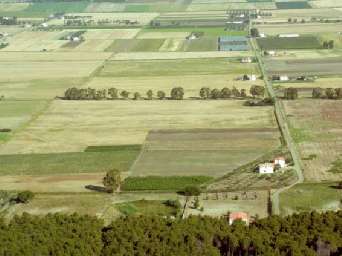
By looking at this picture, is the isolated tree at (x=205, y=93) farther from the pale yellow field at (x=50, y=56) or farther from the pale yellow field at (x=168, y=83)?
the pale yellow field at (x=50, y=56)

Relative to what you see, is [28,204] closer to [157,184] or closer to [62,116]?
[157,184]

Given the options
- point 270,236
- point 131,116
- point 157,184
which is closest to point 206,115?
point 131,116

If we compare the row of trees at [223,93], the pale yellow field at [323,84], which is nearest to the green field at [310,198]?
the row of trees at [223,93]

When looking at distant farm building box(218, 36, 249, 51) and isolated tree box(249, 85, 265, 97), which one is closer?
isolated tree box(249, 85, 265, 97)

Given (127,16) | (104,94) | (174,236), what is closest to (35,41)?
(127,16)

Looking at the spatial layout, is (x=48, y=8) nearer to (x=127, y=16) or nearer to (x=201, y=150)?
(x=127, y=16)

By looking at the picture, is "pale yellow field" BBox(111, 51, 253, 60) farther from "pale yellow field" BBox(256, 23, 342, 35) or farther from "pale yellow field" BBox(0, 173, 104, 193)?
"pale yellow field" BBox(0, 173, 104, 193)

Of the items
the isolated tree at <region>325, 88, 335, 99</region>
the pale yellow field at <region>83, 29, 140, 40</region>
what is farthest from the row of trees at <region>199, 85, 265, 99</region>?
the pale yellow field at <region>83, 29, 140, 40</region>
